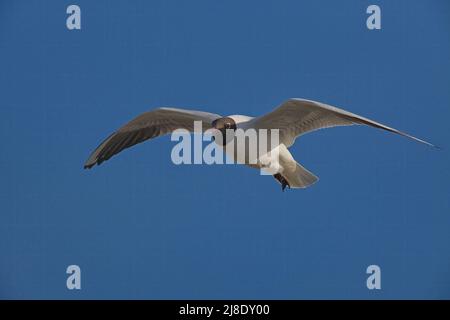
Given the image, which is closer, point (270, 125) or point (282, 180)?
point (270, 125)

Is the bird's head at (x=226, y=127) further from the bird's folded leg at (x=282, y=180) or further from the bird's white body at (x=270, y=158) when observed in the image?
the bird's folded leg at (x=282, y=180)

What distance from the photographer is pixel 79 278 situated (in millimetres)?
7164

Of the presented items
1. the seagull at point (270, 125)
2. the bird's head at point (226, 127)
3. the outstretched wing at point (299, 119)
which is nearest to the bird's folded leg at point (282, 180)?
the seagull at point (270, 125)

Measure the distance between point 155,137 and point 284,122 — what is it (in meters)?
1.28

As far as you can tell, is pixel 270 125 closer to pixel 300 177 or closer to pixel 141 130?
pixel 300 177

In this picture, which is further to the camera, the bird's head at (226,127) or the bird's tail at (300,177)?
the bird's tail at (300,177)

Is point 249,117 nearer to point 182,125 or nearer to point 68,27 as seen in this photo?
point 182,125

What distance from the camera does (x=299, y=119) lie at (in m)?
6.43

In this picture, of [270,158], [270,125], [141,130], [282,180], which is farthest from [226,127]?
[141,130]

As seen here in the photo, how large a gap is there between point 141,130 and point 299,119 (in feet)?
4.96

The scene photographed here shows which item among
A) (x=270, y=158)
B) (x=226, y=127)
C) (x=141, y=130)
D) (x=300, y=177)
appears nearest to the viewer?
(x=226, y=127)

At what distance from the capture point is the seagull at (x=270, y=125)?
6195mm

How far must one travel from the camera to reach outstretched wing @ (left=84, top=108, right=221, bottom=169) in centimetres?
705

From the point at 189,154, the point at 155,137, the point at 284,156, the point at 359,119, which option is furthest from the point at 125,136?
the point at 359,119
